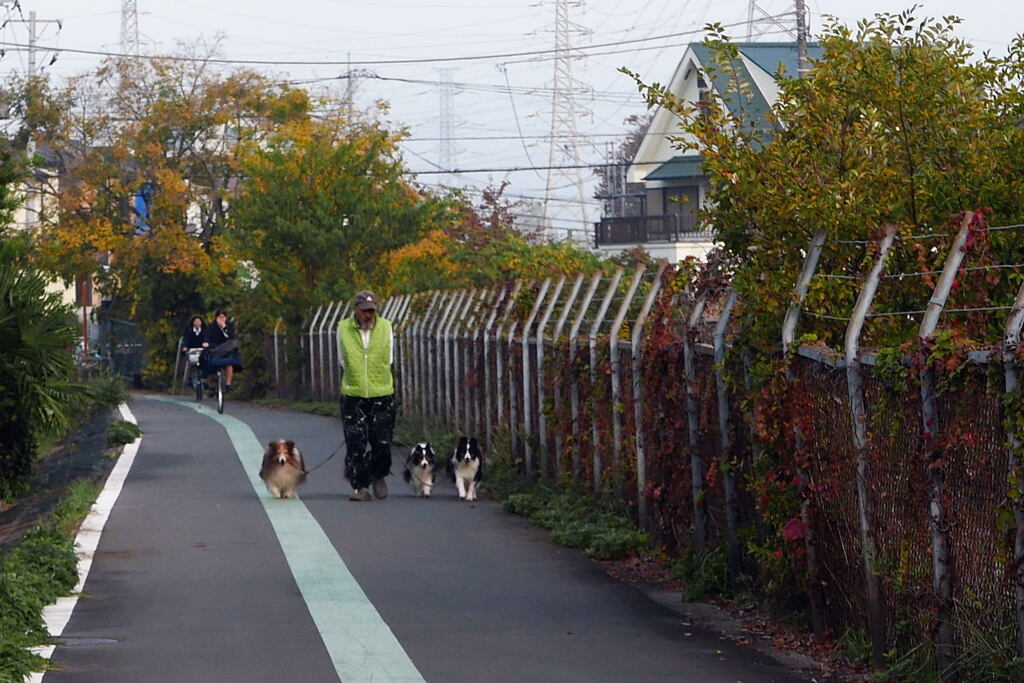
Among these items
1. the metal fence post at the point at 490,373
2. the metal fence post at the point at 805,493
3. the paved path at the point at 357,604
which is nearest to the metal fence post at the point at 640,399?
the paved path at the point at 357,604

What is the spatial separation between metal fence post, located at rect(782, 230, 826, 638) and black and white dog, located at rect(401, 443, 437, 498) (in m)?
7.34

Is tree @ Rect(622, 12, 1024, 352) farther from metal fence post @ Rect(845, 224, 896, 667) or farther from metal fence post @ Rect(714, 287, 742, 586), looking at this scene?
metal fence post @ Rect(845, 224, 896, 667)

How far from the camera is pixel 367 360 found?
15219 millimetres

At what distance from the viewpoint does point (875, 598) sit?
7.82 metres

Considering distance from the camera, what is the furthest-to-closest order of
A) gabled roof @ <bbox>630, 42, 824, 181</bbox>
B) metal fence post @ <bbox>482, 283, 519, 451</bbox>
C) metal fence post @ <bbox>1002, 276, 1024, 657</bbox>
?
gabled roof @ <bbox>630, 42, 824, 181</bbox>
metal fence post @ <bbox>482, 283, 519, 451</bbox>
metal fence post @ <bbox>1002, 276, 1024, 657</bbox>

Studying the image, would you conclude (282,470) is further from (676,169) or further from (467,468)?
(676,169)

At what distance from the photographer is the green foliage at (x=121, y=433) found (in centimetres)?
A: 2222

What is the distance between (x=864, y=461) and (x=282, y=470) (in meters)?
8.37

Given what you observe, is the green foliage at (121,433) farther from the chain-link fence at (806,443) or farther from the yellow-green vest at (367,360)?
the yellow-green vest at (367,360)

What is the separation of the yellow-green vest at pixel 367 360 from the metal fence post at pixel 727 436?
552 cm

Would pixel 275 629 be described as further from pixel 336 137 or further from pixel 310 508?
pixel 336 137

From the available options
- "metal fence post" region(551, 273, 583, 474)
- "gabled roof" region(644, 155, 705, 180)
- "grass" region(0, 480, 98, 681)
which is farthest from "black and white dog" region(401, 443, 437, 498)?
"gabled roof" region(644, 155, 705, 180)

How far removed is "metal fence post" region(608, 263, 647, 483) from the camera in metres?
13.2

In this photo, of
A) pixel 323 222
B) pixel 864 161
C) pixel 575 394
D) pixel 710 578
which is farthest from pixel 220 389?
pixel 864 161
